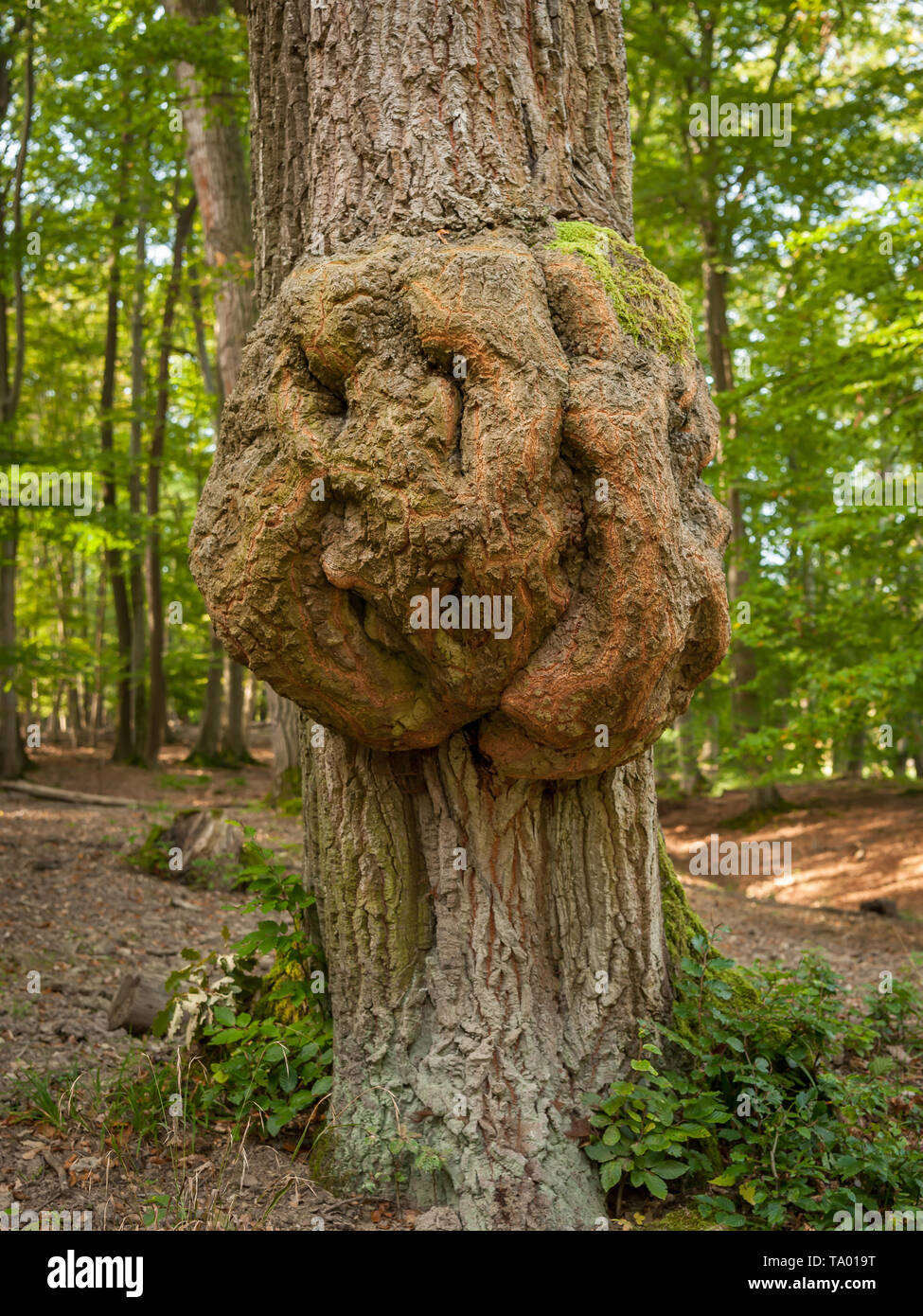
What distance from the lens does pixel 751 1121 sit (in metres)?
3.04

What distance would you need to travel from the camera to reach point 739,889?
32.1 feet

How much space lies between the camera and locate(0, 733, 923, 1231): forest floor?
9.74ft

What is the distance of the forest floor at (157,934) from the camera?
2969 mm

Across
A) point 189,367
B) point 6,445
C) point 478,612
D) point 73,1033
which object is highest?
point 189,367

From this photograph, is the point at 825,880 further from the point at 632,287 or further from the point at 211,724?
the point at 211,724

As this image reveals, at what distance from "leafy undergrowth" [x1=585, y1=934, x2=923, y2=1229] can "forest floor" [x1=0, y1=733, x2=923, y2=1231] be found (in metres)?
0.48

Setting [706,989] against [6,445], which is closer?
[706,989]

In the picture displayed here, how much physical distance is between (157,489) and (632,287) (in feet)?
44.4

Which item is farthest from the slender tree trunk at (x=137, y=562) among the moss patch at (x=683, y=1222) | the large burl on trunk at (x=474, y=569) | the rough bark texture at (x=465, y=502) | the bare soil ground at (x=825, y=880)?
the moss patch at (x=683, y=1222)

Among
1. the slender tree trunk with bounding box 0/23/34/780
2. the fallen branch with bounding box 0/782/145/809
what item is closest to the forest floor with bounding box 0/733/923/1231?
the fallen branch with bounding box 0/782/145/809

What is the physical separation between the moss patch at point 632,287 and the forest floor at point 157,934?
7.54ft
